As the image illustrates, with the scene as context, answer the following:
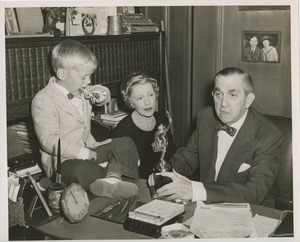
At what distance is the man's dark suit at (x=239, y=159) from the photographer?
4.09 feet

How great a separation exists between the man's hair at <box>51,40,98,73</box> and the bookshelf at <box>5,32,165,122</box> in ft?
0.23

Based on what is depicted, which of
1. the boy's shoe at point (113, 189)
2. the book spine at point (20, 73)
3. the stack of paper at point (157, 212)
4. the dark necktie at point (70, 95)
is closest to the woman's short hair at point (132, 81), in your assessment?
the dark necktie at point (70, 95)

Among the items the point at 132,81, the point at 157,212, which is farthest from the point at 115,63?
the point at 157,212

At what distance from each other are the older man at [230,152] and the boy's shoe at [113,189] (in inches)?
3.4

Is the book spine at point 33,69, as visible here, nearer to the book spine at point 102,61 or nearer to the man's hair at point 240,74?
the book spine at point 102,61

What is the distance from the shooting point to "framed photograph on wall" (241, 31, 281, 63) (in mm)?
2049

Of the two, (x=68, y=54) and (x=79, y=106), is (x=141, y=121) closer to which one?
(x=79, y=106)

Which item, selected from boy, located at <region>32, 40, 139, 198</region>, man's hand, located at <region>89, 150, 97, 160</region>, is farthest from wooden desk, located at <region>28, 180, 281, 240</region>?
man's hand, located at <region>89, 150, 97, 160</region>

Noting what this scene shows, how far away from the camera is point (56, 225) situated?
1040 mm

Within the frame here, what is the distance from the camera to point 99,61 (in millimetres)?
1717

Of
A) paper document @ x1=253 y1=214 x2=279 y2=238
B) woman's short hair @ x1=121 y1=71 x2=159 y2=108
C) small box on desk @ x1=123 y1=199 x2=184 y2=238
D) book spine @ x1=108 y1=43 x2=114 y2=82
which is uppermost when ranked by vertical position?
book spine @ x1=108 y1=43 x2=114 y2=82

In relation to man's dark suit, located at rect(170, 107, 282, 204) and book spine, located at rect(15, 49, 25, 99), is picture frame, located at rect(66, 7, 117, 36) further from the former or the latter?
man's dark suit, located at rect(170, 107, 282, 204)

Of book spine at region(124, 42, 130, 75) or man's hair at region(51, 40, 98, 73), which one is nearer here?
man's hair at region(51, 40, 98, 73)

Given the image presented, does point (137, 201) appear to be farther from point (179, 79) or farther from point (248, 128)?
point (179, 79)
